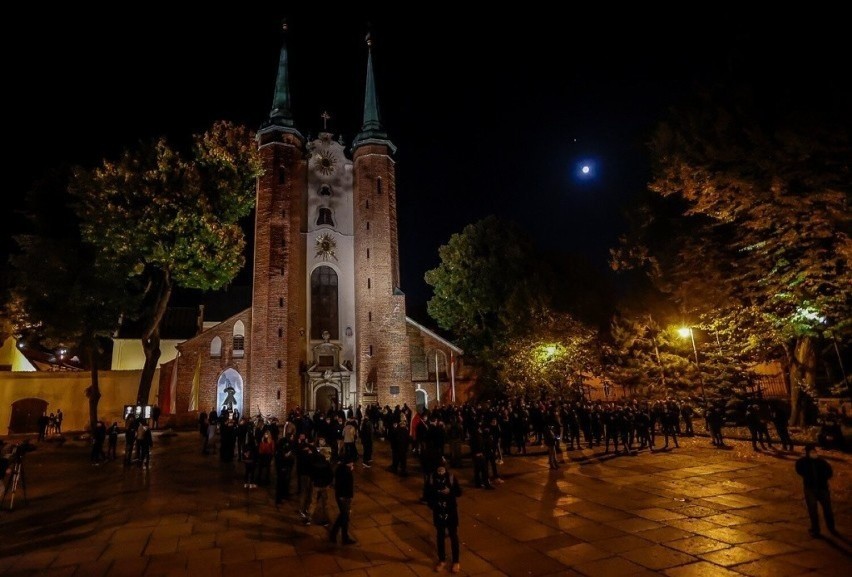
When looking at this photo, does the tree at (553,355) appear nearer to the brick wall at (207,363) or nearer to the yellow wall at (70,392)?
the brick wall at (207,363)

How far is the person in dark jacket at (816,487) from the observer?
8.05 meters

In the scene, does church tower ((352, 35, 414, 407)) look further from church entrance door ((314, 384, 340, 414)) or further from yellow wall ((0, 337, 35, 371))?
yellow wall ((0, 337, 35, 371))

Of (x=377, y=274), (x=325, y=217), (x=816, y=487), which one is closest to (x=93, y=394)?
(x=377, y=274)

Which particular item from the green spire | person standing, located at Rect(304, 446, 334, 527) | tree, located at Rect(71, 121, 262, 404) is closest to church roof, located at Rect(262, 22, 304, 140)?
the green spire

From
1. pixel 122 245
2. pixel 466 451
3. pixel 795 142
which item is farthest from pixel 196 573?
pixel 122 245

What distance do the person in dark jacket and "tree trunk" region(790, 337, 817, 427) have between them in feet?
42.8

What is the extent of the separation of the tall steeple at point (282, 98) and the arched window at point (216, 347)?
15.4 metres

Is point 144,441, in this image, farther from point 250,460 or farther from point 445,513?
point 445,513

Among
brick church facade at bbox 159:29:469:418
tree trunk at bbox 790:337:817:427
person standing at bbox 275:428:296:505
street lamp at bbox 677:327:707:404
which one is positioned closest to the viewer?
person standing at bbox 275:428:296:505

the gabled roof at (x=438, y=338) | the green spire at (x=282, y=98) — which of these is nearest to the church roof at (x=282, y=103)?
the green spire at (x=282, y=98)

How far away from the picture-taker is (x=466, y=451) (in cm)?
1945

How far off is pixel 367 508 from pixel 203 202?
1855 centimetres

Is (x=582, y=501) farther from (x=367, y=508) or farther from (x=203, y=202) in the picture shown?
(x=203, y=202)

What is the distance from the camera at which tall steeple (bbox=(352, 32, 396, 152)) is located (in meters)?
36.1
